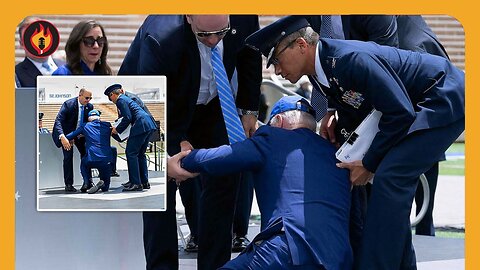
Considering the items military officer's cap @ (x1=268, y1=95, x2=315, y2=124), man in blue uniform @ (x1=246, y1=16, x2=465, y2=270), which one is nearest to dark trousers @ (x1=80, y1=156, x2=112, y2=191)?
military officer's cap @ (x1=268, y1=95, x2=315, y2=124)

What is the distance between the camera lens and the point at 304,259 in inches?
192

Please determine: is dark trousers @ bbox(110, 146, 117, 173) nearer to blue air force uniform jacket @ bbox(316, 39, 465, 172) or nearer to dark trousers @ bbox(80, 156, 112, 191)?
dark trousers @ bbox(80, 156, 112, 191)

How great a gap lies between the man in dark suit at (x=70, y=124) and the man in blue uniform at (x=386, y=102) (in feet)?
2.74

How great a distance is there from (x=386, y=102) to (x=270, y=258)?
0.80 meters

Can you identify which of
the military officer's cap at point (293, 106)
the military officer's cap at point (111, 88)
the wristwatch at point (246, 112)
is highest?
the military officer's cap at point (111, 88)

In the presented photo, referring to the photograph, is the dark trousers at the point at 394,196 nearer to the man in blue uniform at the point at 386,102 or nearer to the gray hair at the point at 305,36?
the man in blue uniform at the point at 386,102

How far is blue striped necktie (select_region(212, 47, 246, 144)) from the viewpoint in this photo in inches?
211

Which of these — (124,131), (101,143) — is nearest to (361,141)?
(124,131)

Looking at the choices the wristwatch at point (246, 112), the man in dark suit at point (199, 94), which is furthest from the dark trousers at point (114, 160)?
the wristwatch at point (246, 112)

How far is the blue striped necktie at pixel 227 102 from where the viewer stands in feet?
17.6

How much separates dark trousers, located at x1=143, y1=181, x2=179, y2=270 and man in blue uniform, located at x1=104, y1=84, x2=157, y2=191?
14 cm

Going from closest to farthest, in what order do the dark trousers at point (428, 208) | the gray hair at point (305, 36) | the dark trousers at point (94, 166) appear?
1. the gray hair at point (305, 36)
2. the dark trousers at point (94, 166)
3. the dark trousers at point (428, 208)

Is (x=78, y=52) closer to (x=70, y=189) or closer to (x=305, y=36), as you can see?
(x=70, y=189)

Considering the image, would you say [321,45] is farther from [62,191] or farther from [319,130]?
[62,191]
